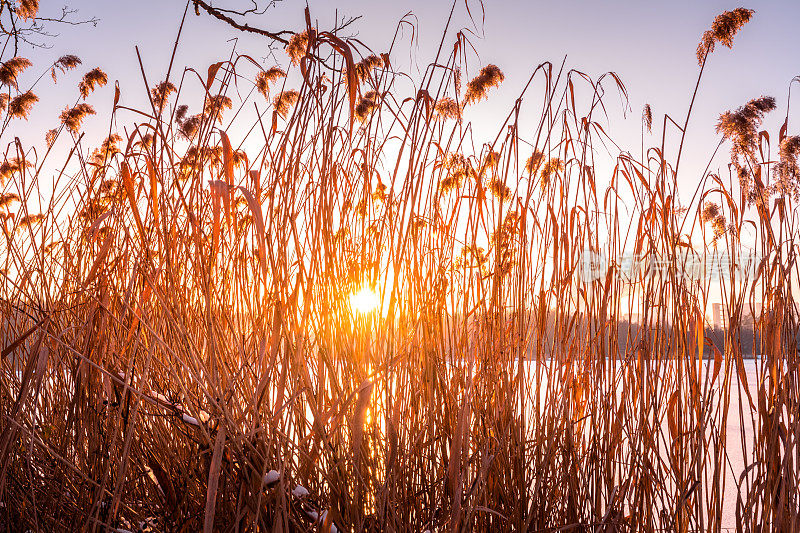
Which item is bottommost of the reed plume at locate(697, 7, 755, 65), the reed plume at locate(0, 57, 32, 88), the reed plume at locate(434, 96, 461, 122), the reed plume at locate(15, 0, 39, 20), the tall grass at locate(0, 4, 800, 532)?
the tall grass at locate(0, 4, 800, 532)

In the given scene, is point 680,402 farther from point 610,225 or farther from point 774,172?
point 774,172

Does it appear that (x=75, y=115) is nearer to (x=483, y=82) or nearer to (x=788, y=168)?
(x=483, y=82)

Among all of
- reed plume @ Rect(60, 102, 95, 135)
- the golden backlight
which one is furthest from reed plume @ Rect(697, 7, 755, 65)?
reed plume @ Rect(60, 102, 95, 135)

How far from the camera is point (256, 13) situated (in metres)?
1.94

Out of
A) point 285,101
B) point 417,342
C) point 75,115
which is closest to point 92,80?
point 75,115

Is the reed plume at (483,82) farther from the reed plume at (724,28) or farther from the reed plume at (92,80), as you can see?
the reed plume at (92,80)

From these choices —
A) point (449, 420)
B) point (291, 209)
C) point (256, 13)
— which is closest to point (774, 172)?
point (449, 420)

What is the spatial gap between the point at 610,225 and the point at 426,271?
1.26 ft

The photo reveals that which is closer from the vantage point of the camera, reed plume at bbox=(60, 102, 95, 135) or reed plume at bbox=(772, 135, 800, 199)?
reed plume at bbox=(772, 135, 800, 199)

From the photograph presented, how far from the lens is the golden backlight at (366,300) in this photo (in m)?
0.94

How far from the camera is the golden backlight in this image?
37.2 inches

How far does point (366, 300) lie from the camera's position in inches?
37.4

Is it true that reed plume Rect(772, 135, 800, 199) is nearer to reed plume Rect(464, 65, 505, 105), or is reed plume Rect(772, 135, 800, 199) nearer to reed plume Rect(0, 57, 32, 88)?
reed plume Rect(464, 65, 505, 105)

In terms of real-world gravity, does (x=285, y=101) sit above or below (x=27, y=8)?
below
